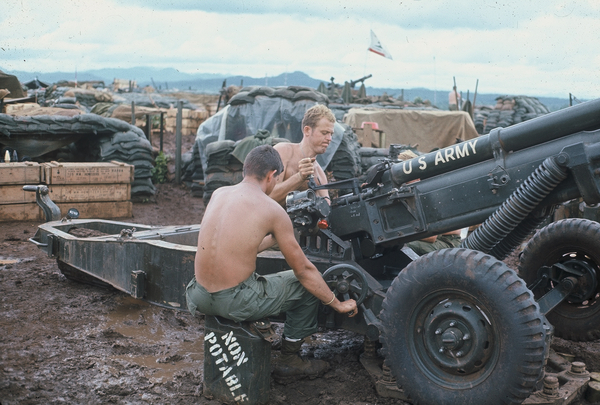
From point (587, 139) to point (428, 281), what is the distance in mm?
1339

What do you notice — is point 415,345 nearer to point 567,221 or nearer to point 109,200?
point 567,221

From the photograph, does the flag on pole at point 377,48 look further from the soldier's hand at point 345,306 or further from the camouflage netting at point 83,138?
the soldier's hand at point 345,306

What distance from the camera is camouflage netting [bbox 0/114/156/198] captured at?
11.5 metres

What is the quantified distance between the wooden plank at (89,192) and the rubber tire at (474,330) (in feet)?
25.6

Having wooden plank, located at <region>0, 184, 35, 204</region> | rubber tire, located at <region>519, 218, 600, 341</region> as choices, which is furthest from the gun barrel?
wooden plank, located at <region>0, 184, 35, 204</region>

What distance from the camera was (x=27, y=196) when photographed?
1017cm

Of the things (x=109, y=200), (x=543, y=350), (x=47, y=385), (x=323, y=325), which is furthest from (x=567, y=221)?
(x=109, y=200)

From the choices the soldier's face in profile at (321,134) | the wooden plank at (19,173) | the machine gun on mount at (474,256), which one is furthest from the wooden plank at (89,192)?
the machine gun on mount at (474,256)

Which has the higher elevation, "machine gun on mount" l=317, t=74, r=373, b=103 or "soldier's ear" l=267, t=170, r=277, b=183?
"machine gun on mount" l=317, t=74, r=373, b=103

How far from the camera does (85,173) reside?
1048 centimetres

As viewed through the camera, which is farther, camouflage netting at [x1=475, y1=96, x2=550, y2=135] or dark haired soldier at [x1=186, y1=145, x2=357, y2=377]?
camouflage netting at [x1=475, y1=96, x2=550, y2=135]

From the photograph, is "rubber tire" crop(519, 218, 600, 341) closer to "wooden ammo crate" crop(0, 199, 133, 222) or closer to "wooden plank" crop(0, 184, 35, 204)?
"wooden ammo crate" crop(0, 199, 133, 222)

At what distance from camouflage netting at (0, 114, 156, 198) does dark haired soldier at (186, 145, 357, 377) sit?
27.7 feet

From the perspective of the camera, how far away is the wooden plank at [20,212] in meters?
9.94
